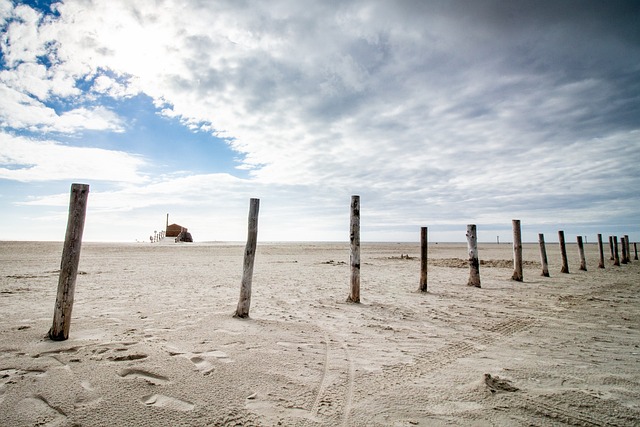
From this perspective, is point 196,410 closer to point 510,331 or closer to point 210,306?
point 210,306

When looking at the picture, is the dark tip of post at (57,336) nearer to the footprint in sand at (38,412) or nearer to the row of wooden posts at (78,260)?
the row of wooden posts at (78,260)

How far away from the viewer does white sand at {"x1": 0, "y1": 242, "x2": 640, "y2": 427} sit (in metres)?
2.80

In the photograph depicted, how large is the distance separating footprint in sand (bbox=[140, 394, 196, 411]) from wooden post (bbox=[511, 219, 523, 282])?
515 inches

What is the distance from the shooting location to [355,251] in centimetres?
805

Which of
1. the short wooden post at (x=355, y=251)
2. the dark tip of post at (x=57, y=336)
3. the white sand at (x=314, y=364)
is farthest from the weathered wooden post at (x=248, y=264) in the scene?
the short wooden post at (x=355, y=251)

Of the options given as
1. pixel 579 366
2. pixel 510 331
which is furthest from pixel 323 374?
pixel 510 331

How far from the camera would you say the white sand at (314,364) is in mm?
2801

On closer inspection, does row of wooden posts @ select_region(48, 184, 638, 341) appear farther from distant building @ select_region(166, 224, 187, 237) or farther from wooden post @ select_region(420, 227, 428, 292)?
distant building @ select_region(166, 224, 187, 237)

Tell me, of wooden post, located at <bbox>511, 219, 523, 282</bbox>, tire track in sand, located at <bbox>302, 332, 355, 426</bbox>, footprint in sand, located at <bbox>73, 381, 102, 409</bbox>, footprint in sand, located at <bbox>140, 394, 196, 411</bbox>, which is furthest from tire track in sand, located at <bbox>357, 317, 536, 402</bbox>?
wooden post, located at <bbox>511, 219, 523, 282</bbox>

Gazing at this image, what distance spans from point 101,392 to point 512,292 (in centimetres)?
1056

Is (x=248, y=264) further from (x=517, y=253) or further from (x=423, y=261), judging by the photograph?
(x=517, y=253)

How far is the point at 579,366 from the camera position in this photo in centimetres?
381

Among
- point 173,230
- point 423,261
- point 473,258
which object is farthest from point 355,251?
point 173,230

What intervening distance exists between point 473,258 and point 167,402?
1061 cm
